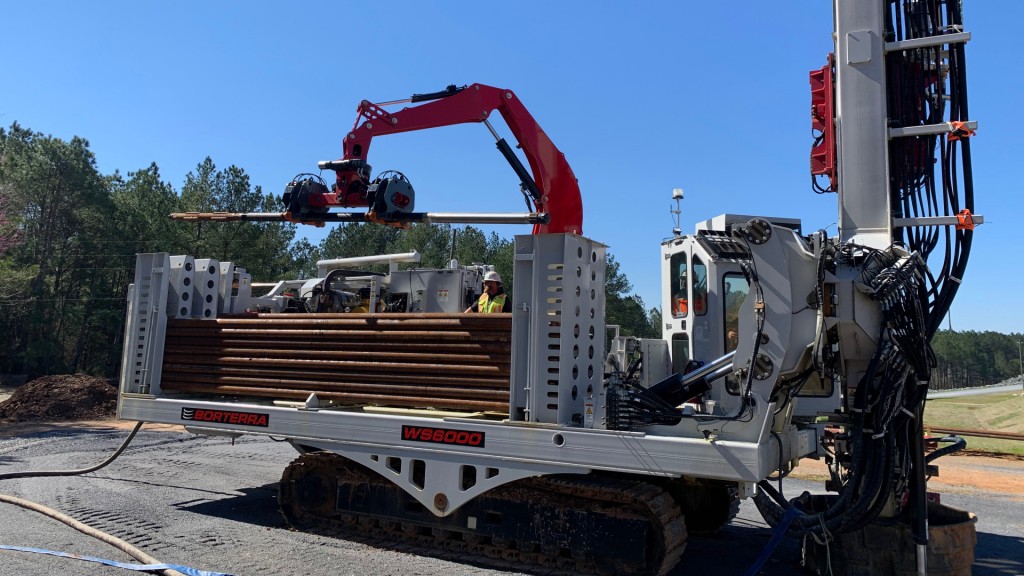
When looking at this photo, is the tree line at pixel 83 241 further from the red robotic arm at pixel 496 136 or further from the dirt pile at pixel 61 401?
the red robotic arm at pixel 496 136

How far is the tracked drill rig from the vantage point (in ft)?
15.9

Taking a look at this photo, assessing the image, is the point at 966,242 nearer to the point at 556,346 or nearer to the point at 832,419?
the point at 832,419

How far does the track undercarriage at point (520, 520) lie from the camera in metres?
5.07

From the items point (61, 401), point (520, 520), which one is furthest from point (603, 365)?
point (61, 401)

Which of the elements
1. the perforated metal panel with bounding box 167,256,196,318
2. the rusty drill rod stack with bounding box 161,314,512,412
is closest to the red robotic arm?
the rusty drill rod stack with bounding box 161,314,512,412

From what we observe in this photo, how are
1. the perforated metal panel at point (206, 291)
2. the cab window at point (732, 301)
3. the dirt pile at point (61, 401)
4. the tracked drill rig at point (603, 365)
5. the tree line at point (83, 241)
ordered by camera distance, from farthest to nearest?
1. the tree line at point (83, 241)
2. the dirt pile at point (61, 401)
3. the perforated metal panel at point (206, 291)
4. the cab window at point (732, 301)
5. the tracked drill rig at point (603, 365)

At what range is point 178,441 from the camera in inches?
511

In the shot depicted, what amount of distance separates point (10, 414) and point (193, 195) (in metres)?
17.2

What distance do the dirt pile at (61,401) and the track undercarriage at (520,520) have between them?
46.0 ft

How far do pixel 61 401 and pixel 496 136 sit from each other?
16040 millimetres

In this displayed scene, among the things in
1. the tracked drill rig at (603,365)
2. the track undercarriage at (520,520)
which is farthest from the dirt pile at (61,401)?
the track undercarriage at (520,520)

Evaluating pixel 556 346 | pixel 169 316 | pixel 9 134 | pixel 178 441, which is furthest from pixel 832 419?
pixel 9 134

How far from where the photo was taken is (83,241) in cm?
3009

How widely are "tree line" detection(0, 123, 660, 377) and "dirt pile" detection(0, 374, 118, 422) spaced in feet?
32.6
